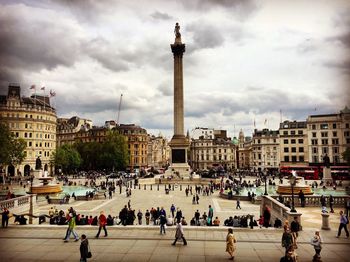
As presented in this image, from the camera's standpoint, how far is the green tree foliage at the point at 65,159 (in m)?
88.4

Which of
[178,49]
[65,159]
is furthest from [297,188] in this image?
[65,159]

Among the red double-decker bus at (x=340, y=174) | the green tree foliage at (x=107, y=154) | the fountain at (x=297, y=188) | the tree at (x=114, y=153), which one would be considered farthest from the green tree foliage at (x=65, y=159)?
the red double-decker bus at (x=340, y=174)

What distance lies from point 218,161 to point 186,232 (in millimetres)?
121215

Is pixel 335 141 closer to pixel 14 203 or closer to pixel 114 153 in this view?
pixel 114 153

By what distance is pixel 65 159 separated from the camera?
295 feet

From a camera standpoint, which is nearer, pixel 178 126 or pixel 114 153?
pixel 178 126

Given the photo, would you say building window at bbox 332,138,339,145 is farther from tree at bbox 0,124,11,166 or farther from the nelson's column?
tree at bbox 0,124,11,166

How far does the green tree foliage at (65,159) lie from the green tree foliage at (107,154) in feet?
30.6

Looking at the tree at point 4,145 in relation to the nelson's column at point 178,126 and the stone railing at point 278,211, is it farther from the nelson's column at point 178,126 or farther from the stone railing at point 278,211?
the stone railing at point 278,211

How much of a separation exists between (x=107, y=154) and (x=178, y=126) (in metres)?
34.9

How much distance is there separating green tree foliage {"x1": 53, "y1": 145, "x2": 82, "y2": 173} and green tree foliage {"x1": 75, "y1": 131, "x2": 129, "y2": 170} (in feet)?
30.6

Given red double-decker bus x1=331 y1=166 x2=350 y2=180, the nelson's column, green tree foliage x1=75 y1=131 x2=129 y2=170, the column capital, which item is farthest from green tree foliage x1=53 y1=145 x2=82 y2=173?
red double-decker bus x1=331 y1=166 x2=350 y2=180

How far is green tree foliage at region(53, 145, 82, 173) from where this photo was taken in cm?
8838

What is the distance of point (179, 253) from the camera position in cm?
1401
